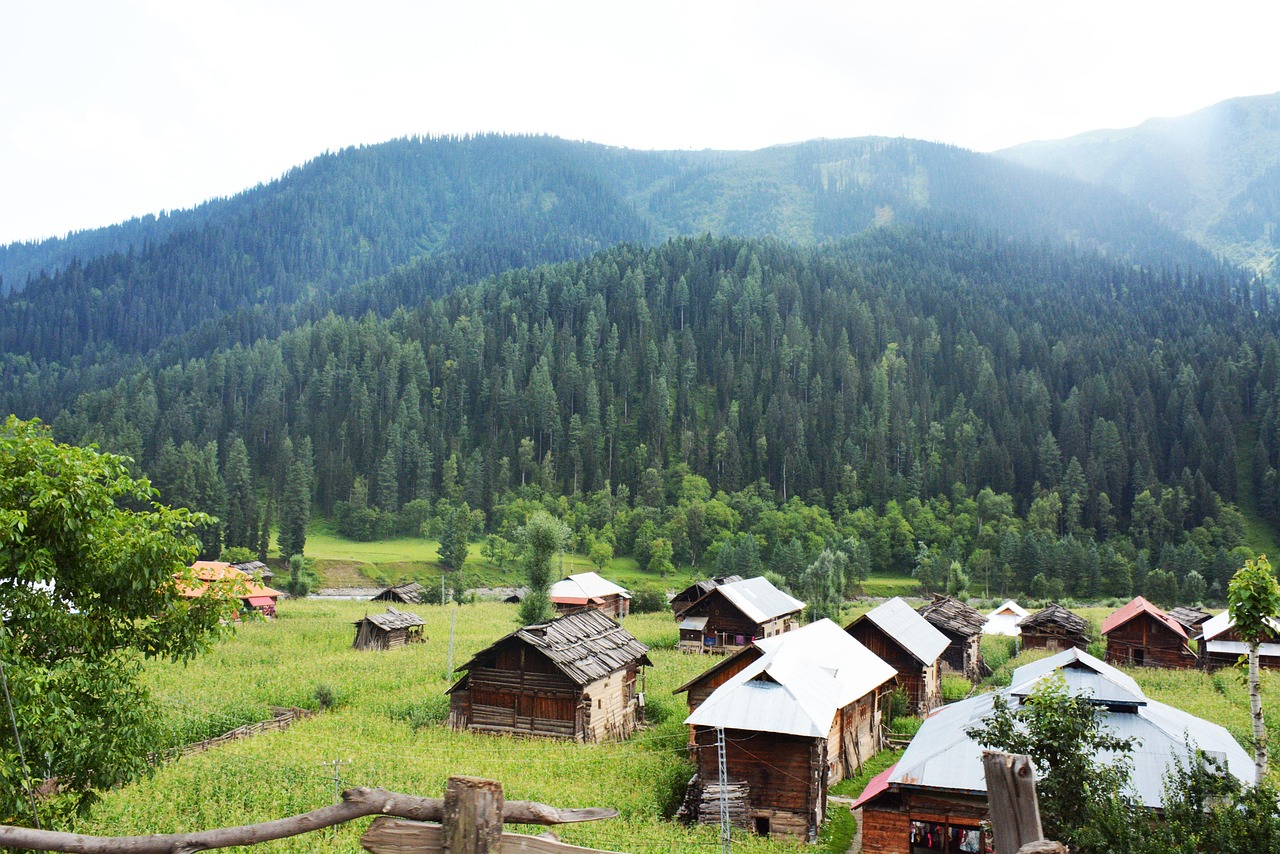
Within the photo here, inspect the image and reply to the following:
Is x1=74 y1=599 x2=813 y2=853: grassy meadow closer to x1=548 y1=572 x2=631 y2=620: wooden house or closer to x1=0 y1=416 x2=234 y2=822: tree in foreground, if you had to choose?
x1=0 y1=416 x2=234 y2=822: tree in foreground

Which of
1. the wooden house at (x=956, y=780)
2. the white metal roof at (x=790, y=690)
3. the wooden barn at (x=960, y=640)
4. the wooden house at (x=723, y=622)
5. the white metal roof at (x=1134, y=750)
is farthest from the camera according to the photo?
the wooden house at (x=723, y=622)

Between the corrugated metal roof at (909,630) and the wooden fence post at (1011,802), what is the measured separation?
132 ft

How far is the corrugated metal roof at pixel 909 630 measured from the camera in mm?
44688

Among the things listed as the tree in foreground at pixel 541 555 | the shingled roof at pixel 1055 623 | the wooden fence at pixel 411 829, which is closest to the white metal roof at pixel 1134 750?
the wooden fence at pixel 411 829

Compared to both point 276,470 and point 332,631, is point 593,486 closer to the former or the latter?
point 276,470

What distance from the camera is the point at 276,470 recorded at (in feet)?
→ 469

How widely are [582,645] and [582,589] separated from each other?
37336 mm

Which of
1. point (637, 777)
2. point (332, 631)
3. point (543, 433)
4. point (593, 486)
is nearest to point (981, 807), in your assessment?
point (637, 777)

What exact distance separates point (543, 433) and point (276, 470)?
158 feet

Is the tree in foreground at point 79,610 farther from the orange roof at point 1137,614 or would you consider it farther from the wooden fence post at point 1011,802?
the orange roof at point 1137,614

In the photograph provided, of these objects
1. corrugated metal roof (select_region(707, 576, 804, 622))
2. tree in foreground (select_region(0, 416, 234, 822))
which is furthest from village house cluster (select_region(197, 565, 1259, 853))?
tree in foreground (select_region(0, 416, 234, 822))

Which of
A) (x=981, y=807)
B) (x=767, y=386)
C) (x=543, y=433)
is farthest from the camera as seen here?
(x=767, y=386)

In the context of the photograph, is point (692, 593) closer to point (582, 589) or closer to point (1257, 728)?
point (582, 589)

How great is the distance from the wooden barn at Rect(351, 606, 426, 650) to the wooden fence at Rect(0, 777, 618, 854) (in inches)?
1993
